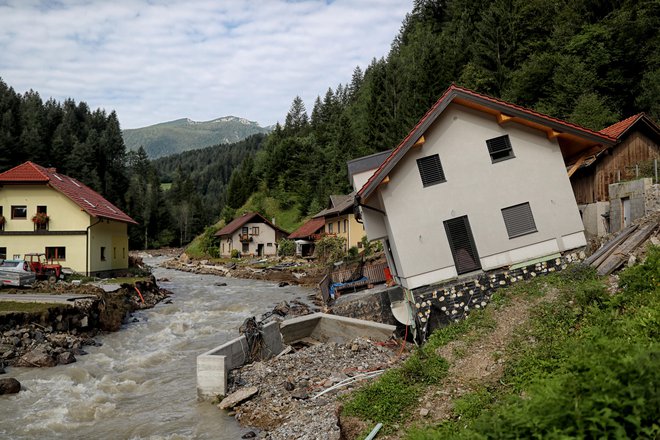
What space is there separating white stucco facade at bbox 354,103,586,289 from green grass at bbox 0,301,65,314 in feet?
54.1

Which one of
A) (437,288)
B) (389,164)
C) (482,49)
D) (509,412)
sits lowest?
(509,412)

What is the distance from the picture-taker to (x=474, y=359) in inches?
393

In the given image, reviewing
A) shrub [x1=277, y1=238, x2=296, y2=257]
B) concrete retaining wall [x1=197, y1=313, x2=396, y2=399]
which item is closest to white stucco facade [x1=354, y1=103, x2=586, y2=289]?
concrete retaining wall [x1=197, y1=313, x2=396, y2=399]

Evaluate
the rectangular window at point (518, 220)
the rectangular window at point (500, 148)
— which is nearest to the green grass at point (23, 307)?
the rectangular window at point (518, 220)

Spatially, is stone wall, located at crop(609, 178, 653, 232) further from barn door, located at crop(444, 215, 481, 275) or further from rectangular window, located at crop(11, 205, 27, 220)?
rectangular window, located at crop(11, 205, 27, 220)

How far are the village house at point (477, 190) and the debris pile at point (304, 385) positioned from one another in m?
2.97

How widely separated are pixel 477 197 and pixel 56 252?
103 ft

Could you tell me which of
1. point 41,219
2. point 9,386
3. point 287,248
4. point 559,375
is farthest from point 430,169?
point 287,248

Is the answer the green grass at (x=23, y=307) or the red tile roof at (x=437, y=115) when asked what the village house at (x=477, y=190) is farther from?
the green grass at (x=23, y=307)

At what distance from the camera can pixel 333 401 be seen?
37.0ft

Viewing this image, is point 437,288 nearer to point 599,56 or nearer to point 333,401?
point 333,401

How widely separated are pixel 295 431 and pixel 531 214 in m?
10.5

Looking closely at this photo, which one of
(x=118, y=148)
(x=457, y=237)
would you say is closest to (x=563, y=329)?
(x=457, y=237)

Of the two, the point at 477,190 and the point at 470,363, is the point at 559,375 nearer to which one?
the point at 470,363
